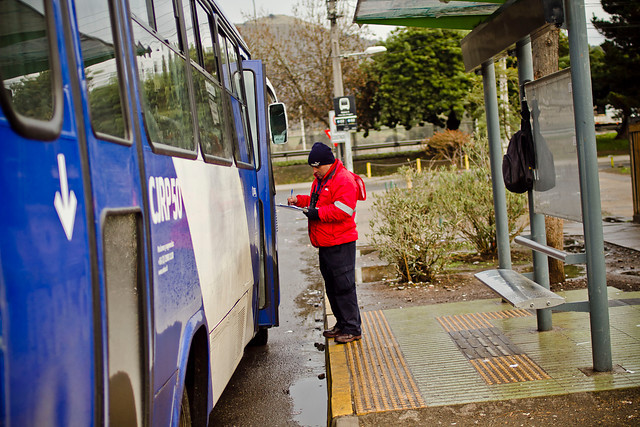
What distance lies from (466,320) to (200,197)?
158 inches

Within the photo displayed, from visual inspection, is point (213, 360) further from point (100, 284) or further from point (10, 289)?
point (10, 289)

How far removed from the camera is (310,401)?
5.76 meters

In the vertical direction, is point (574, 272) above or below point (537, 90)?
below

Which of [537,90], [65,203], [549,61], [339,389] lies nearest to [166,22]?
[65,203]

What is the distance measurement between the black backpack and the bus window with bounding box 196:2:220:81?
108 inches

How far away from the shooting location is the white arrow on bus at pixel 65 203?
196 cm

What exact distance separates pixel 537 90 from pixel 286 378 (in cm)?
344

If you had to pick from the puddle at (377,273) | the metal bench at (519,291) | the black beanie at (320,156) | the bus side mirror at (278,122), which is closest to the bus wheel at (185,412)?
the metal bench at (519,291)

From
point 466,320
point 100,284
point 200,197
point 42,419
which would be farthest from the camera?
point 466,320

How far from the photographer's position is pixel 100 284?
2168 millimetres

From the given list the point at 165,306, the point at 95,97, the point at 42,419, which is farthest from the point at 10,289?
the point at 165,306

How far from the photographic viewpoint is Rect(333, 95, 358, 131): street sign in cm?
2098

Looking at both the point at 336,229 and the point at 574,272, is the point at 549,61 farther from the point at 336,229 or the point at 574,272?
the point at 336,229

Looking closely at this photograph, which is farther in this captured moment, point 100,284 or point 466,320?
point 466,320
